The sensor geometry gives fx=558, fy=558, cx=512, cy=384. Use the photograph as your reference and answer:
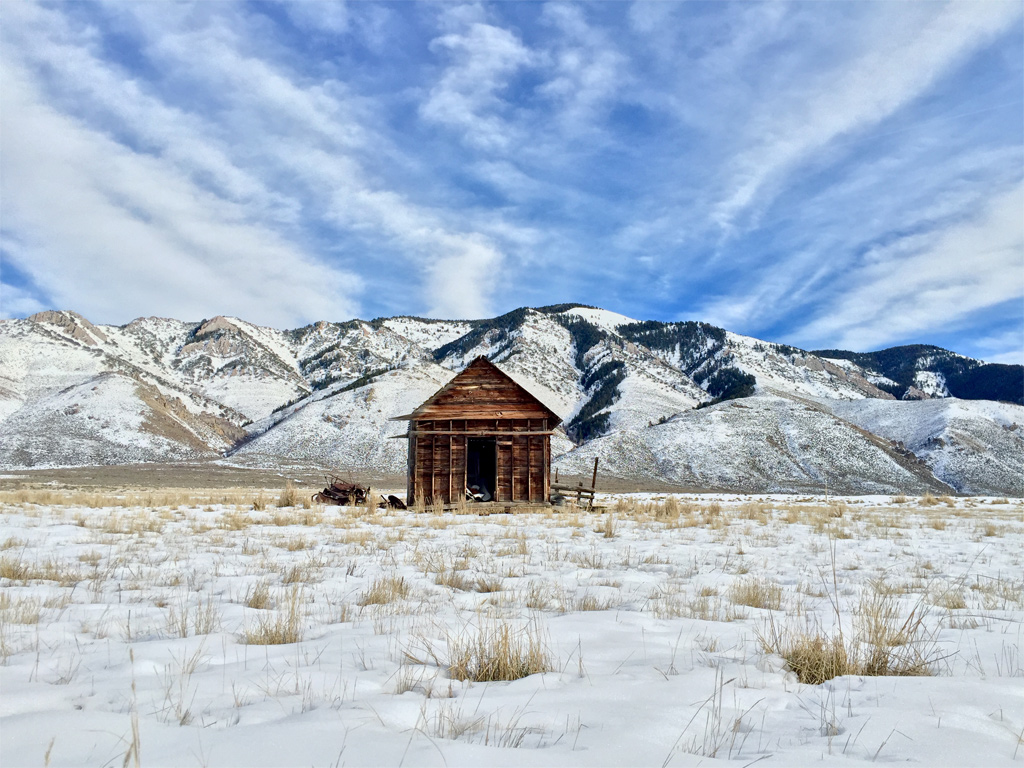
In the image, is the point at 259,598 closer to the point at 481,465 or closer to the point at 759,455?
the point at 481,465

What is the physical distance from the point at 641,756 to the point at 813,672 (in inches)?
62.1

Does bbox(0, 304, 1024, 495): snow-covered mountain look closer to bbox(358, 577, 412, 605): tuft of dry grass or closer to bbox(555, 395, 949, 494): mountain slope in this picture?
bbox(555, 395, 949, 494): mountain slope

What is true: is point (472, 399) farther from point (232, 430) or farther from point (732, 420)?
point (232, 430)

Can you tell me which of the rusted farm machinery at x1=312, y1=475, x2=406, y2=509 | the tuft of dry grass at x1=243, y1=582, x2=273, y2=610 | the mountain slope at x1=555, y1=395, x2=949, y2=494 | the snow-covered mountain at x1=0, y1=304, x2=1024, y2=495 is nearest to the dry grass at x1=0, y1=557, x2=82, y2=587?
the tuft of dry grass at x1=243, y1=582, x2=273, y2=610

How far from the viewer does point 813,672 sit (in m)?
2.95

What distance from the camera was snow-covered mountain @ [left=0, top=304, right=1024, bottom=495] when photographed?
64188 millimetres

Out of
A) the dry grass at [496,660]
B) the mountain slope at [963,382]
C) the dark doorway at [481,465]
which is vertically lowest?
the dry grass at [496,660]

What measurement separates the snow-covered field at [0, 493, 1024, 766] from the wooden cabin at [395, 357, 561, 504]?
44.1ft

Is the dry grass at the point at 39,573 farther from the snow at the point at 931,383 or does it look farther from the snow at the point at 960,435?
the snow at the point at 931,383

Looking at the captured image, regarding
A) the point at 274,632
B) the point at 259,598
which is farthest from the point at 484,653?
the point at 259,598

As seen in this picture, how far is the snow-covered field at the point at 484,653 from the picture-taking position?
1.99 meters

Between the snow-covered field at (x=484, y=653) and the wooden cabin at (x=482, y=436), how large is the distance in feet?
44.1

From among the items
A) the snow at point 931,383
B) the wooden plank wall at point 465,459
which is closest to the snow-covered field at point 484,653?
the wooden plank wall at point 465,459

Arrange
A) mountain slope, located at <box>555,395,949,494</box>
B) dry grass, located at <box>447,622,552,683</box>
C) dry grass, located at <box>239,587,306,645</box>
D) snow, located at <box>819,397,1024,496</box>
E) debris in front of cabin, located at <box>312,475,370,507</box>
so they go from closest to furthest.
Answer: dry grass, located at <box>447,622,552,683</box>
dry grass, located at <box>239,587,306,645</box>
debris in front of cabin, located at <box>312,475,370,507</box>
mountain slope, located at <box>555,395,949,494</box>
snow, located at <box>819,397,1024,496</box>
